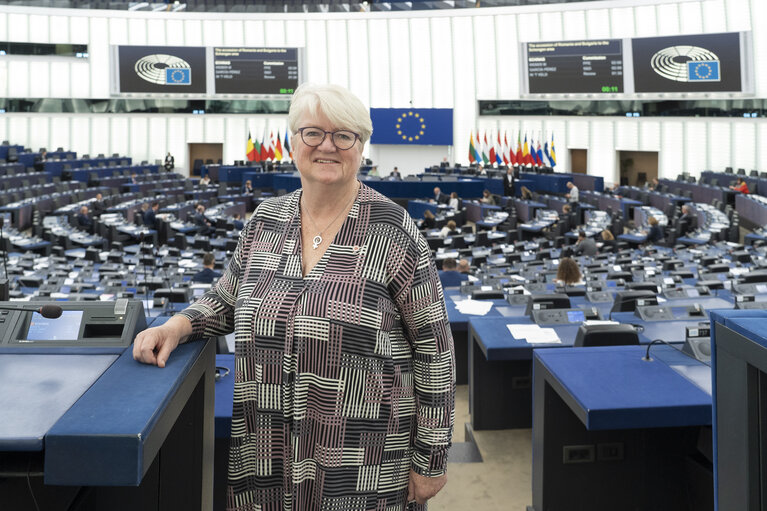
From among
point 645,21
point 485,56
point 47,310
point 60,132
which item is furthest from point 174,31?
point 47,310

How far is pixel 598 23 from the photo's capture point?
27.2 meters

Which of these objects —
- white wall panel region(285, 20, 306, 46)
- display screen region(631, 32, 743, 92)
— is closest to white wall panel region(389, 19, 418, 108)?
white wall panel region(285, 20, 306, 46)

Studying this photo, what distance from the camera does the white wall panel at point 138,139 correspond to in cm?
3125

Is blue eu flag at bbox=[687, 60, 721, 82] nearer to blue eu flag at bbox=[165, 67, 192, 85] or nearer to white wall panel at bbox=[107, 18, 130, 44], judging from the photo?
blue eu flag at bbox=[165, 67, 192, 85]

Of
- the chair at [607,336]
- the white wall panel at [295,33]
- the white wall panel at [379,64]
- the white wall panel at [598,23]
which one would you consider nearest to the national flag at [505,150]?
the white wall panel at [598,23]

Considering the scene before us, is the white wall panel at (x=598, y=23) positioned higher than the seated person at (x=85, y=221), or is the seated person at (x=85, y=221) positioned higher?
the white wall panel at (x=598, y=23)

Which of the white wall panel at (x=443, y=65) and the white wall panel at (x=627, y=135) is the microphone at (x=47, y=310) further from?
the white wall panel at (x=443, y=65)

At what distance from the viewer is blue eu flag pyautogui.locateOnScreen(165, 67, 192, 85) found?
2791 cm

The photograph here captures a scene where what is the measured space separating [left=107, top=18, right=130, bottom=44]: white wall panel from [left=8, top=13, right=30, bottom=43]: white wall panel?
3170 mm

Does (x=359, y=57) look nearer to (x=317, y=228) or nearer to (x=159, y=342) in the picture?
(x=317, y=228)

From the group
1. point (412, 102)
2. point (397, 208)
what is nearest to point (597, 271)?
point (397, 208)

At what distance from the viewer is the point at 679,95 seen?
23.3 metres

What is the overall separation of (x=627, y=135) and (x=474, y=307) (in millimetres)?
23367

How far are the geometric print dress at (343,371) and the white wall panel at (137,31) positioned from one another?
32.1 meters
